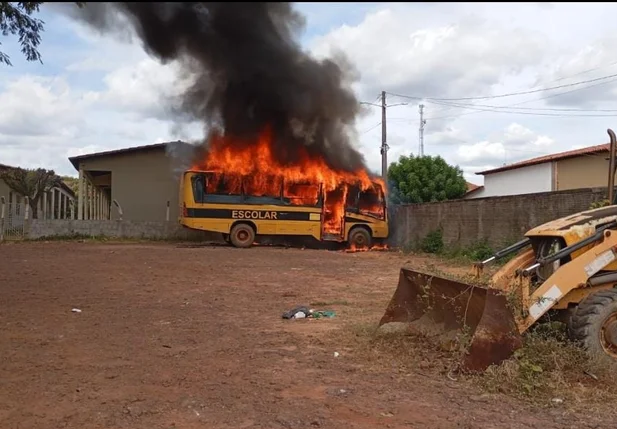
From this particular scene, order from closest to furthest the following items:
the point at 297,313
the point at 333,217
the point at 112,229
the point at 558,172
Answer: the point at 297,313 < the point at 333,217 < the point at 112,229 < the point at 558,172

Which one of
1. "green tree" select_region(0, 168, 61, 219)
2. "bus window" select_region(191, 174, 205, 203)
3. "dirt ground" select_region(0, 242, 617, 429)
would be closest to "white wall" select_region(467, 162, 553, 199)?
"bus window" select_region(191, 174, 205, 203)

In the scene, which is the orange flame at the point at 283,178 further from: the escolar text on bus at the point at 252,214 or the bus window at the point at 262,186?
the escolar text on bus at the point at 252,214

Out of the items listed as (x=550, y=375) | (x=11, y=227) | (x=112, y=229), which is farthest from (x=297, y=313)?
(x=11, y=227)

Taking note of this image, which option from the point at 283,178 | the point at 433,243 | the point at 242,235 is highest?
the point at 283,178

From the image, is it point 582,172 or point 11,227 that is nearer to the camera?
point 11,227

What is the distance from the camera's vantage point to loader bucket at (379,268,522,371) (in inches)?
206

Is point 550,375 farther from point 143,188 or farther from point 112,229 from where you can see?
point 143,188

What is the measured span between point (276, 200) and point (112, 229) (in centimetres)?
816

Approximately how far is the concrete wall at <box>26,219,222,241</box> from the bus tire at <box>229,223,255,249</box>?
4.25 meters

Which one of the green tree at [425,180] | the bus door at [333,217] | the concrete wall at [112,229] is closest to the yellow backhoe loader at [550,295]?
the bus door at [333,217]

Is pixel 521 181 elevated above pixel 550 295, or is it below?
above

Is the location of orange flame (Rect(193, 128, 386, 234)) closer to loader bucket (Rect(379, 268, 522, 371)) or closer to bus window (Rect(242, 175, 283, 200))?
bus window (Rect(242, 175, 283, 200))

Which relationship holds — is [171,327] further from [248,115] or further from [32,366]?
[248,115]

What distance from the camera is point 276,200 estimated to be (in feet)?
73.6
